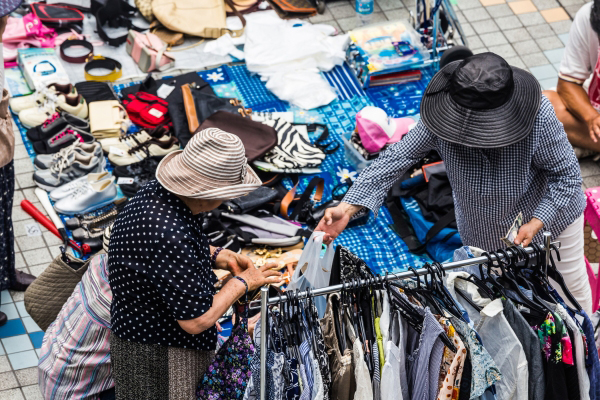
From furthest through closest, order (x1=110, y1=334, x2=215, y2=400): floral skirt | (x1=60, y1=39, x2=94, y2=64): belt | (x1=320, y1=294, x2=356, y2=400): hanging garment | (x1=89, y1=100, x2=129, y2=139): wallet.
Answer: (x1=60, y1=39, x2=94, y2=64): belt, (x1=89, y1=100, x2=129, y2=139): wallet, (x1=110, y1=334, x2=215, y2=400): floral skirt, (x1=320, y1=294, x2=356, y2=400): hanging garment

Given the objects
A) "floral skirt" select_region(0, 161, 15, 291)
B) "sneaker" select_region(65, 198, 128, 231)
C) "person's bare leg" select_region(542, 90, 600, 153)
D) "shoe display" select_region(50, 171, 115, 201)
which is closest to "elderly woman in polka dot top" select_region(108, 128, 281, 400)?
"floral skirt" select_region(0, 161, 15, 291)

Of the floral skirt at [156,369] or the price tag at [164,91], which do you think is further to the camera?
the price tag at [164,91]

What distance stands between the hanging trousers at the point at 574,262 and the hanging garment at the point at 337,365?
150cm

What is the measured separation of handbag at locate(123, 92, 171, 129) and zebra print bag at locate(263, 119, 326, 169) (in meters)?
0.79

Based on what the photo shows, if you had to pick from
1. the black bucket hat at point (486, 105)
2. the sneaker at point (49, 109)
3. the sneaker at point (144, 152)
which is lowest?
the sneaker at point (144, 152)

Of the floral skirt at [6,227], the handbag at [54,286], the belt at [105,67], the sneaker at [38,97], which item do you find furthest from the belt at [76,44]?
the handbag at [54,286]

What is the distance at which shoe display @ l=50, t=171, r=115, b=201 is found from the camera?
17.4ft

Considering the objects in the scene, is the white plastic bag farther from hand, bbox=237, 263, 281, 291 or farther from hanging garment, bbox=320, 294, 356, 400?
hanging garment, bbox=320, 294, 356, 400

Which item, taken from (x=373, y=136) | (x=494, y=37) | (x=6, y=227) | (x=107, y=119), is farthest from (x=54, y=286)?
(x=494, y=37)

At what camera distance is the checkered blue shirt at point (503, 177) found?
11.3ft

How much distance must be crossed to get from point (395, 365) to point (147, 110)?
3.70 meters

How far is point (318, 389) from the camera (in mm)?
2729

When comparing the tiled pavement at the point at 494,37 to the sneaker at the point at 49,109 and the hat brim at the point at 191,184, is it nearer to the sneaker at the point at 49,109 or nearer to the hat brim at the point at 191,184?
the sneaker at the point at 49,109

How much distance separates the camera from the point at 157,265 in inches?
116
